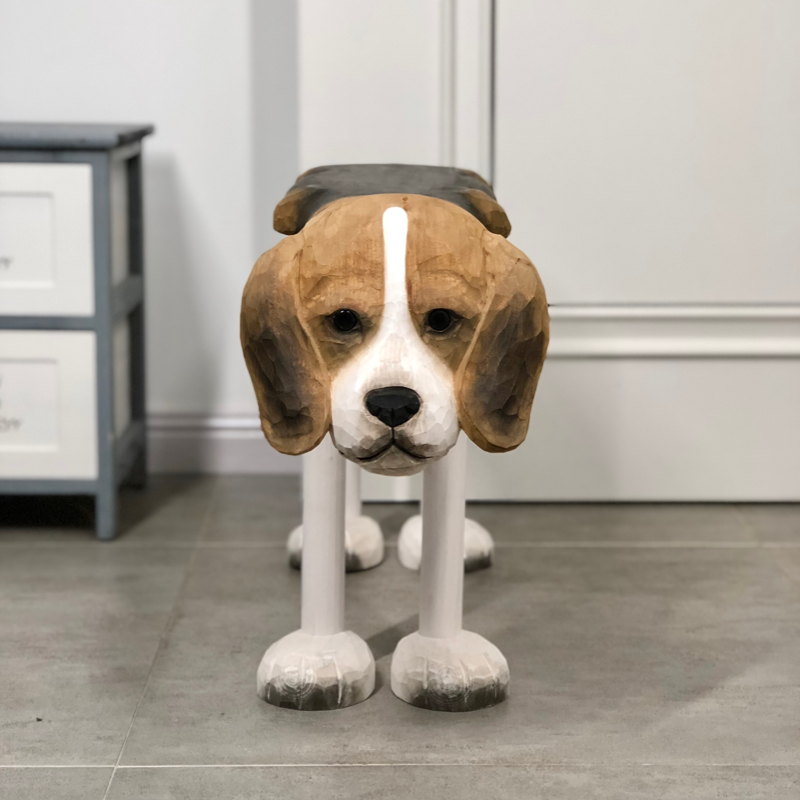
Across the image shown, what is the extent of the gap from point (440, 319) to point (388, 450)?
102 millimetres

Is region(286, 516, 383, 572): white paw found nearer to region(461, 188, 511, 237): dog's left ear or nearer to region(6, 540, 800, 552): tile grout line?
region(6, 540, 800, 552): tile grout line

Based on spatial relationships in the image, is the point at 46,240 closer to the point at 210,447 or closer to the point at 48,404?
the point at 48,404

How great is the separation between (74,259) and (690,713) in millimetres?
915

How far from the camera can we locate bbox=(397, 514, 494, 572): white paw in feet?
4.35

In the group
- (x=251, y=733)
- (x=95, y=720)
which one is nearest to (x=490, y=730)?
(x=251, y=733)

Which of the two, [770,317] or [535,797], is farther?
[770,317]

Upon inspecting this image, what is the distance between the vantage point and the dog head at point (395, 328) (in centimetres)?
77

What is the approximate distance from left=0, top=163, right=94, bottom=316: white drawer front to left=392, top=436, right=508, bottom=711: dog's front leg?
0.62 m

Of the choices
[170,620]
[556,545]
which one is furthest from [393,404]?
[556,545]

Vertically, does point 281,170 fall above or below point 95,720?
above

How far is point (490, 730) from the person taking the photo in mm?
943

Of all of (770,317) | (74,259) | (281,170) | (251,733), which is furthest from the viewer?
(281,170)

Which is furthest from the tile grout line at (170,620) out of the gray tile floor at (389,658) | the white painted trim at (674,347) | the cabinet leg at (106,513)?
the white painted trim at (674,347)

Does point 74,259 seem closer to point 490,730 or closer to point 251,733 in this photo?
point 251,733
